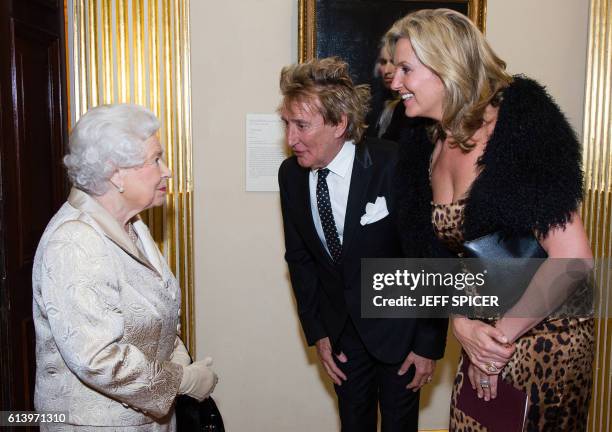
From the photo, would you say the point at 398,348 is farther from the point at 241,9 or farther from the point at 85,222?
the point at 241,9

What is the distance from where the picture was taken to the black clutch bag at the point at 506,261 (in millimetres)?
1799

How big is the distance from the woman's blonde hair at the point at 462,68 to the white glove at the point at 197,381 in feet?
3.79

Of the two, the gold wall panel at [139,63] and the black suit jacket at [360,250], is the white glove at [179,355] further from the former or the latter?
the gold wall panel at [139,63]

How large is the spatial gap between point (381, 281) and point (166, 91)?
1659 mm

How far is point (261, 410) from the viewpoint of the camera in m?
3.61

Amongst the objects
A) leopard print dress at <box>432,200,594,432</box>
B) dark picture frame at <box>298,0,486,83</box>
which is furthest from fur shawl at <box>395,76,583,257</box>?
dark picture frame at <box>298,0,486,83</box>

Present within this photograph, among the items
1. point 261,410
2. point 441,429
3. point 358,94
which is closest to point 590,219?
point 441,429

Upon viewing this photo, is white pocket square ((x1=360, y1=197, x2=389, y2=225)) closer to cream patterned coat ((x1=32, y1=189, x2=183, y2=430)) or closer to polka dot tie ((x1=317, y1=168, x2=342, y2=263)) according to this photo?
polka dot tie ((x1=317, y1=168, x2=342, y2=263))

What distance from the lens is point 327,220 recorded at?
2523 millimetres

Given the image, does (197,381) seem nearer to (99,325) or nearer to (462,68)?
(99,325)

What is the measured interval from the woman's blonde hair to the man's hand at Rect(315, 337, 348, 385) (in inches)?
48.4

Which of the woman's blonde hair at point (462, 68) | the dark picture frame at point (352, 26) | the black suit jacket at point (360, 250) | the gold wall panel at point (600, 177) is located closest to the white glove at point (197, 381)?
the black suit jacket at point (360, 250)

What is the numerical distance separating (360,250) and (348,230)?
97 mm

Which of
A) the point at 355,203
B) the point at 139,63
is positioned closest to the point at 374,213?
the point at 355,203
